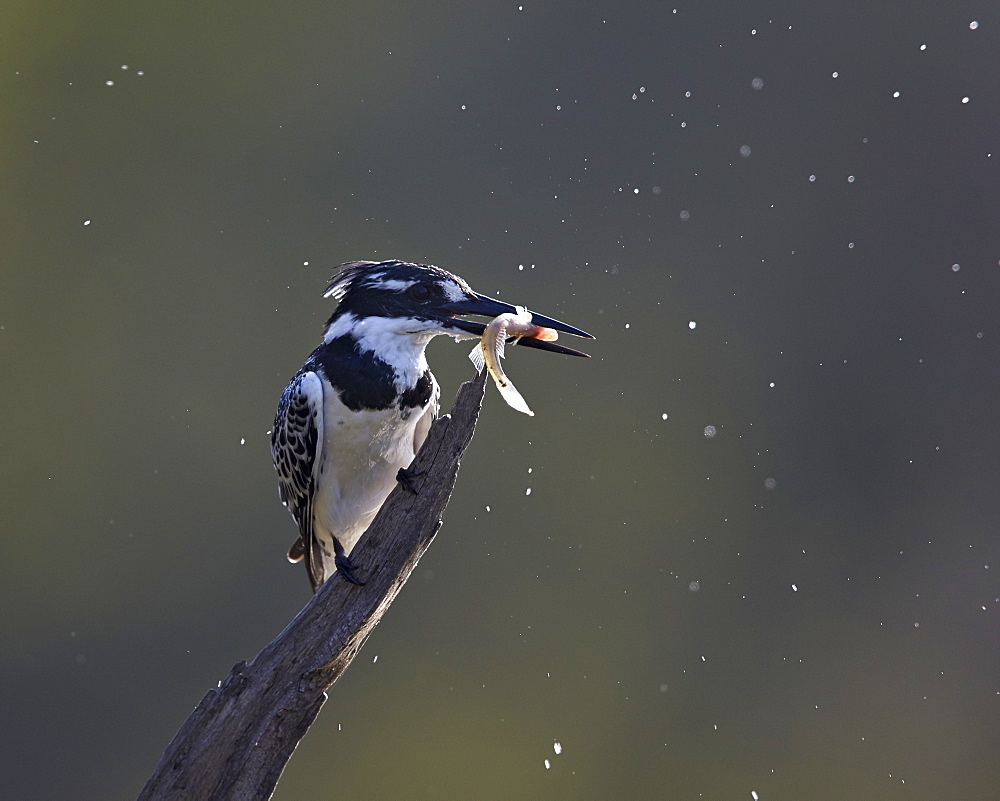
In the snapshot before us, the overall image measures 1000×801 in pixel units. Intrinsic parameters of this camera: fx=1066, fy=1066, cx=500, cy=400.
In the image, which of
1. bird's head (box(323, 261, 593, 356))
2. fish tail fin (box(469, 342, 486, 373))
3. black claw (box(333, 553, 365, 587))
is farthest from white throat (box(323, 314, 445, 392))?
black claw (box(333, 553, 365, 587))

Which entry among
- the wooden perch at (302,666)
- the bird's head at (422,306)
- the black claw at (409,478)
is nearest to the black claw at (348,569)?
the wooden perch at (302,666)

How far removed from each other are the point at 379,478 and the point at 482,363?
0.39 m

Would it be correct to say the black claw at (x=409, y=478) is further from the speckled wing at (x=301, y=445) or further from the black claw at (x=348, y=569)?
the speckled wing at (x=301, y=445)

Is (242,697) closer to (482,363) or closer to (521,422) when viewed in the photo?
(482,363)

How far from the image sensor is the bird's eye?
76.3 inches

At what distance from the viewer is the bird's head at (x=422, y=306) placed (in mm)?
1910

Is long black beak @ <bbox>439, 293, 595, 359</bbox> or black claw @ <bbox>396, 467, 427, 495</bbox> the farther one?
long black beak @ <bbox>439, 293, 595, 359</bbox>

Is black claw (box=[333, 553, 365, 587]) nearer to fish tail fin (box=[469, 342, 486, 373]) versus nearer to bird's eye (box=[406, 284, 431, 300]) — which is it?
fish tail fin (box=[469, 342, 486, 373])

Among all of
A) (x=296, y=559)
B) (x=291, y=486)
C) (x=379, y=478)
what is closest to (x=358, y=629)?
Answer: (x=379, y=478)

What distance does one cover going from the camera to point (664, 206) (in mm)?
5637

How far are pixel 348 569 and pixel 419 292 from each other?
0.55m

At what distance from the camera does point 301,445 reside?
2045 mm

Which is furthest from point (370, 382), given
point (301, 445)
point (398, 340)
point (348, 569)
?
point (348, 569)

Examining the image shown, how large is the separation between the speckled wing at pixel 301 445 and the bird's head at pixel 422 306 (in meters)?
0.13
